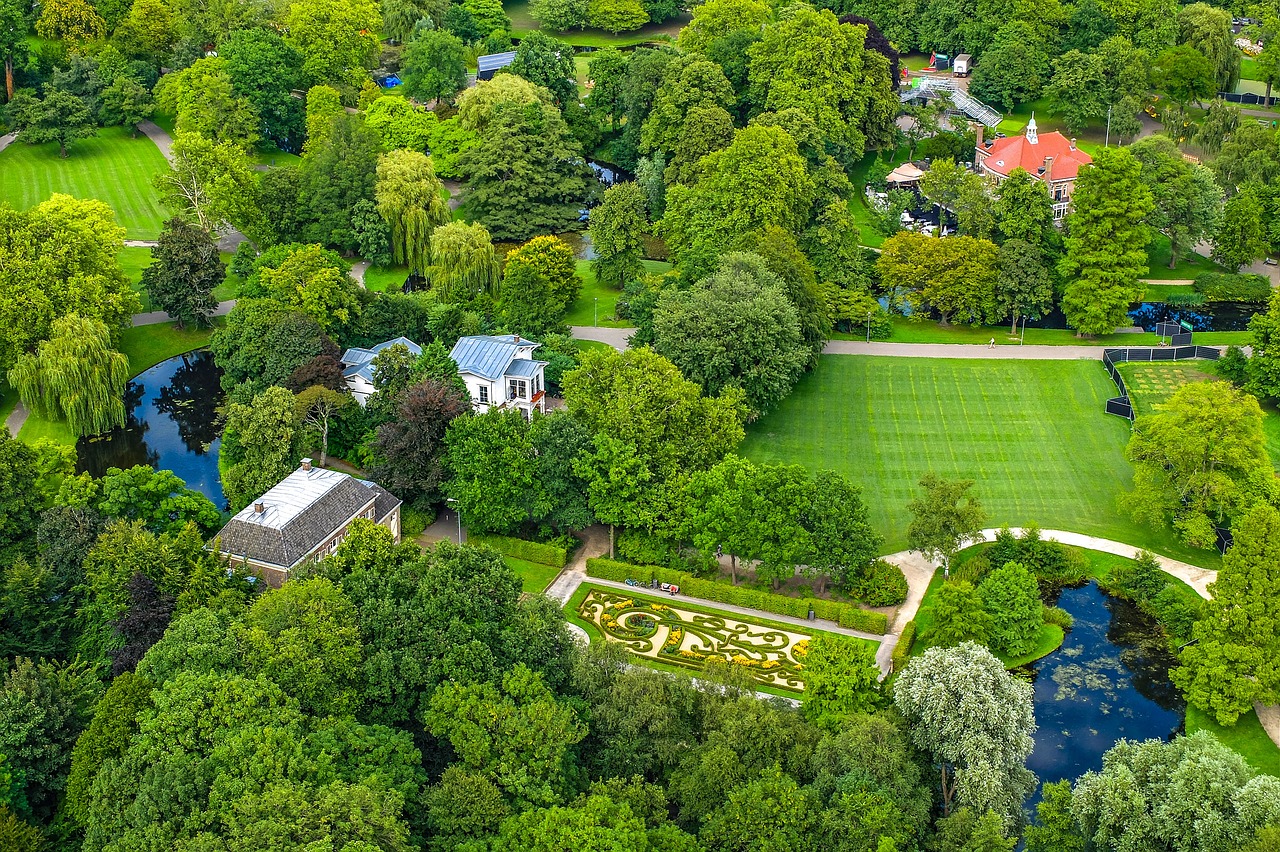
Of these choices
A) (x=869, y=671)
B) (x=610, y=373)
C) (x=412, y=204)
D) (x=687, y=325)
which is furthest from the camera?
Answer: (x=412, y=204)

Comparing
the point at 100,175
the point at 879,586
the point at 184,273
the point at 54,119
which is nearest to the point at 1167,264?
the point at 879,586

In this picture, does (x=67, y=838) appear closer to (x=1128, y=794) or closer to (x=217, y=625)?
(x=217, y=625)

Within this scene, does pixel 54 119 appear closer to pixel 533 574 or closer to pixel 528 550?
pixel 528 550

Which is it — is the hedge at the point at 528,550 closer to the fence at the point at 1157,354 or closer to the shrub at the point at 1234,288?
the fence at the point at 1157,354

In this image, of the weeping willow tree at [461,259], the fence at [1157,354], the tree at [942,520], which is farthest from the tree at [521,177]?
the tree at [942,520]

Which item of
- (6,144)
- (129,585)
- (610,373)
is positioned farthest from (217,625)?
(6,144)

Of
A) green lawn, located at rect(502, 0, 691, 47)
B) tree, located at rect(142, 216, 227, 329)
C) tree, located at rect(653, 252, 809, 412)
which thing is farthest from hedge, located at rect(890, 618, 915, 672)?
green lawn, located at rect(502, 0, 691, 47)
